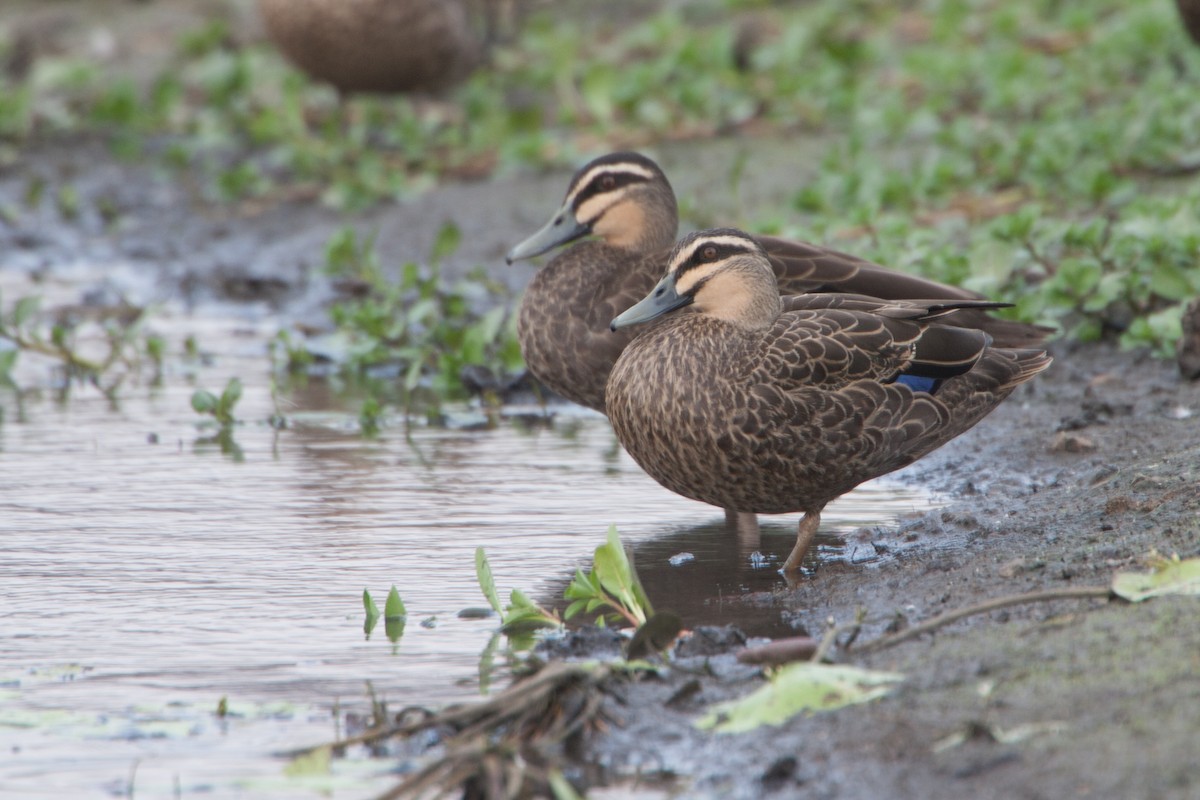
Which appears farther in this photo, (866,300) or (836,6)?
(836,6)

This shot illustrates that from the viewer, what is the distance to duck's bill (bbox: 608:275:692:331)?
5.07 meters

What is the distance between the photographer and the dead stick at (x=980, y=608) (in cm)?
368

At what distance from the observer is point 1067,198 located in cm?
852

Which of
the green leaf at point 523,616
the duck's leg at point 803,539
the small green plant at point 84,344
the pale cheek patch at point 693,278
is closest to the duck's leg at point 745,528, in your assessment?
the duck's leg at point 803,539

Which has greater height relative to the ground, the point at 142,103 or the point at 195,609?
the point at 142,103

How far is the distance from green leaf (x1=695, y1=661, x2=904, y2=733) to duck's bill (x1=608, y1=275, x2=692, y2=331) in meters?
1.80

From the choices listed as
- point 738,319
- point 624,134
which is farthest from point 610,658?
point 624,134

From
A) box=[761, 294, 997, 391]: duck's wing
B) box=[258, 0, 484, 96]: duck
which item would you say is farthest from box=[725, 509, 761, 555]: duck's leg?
box=[258, 0, 484, 96]: duck

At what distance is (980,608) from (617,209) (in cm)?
291

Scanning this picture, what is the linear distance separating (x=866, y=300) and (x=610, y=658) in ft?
5.79

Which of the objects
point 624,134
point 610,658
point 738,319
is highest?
point 624,134

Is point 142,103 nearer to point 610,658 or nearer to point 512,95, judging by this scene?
point 512,95

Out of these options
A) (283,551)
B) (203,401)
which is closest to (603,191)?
(203,401)

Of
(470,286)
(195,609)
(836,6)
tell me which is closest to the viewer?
(195,609)
